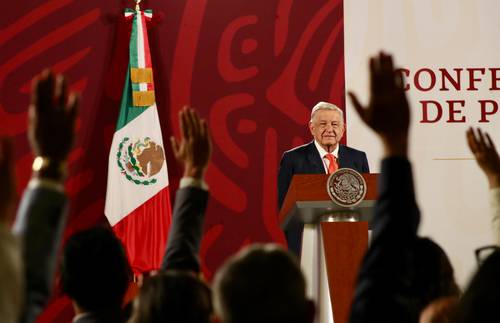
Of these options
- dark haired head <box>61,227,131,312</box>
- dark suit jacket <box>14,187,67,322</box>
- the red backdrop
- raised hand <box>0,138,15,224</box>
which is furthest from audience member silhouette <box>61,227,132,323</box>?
the red backdrop

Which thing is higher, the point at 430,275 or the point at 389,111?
the point at 389,111

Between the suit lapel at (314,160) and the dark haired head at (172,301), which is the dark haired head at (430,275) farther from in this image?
the suit lapel at (314,160)

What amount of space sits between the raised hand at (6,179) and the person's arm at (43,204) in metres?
0.06

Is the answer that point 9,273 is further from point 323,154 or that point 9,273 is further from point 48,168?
point 323,154

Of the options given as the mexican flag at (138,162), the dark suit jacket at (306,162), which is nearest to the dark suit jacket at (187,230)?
the dark suit jacket at (306,162)

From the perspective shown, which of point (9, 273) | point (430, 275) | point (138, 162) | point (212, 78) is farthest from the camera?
point (212, 78)

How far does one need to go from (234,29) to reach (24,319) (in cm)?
595

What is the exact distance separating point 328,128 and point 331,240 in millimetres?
2230

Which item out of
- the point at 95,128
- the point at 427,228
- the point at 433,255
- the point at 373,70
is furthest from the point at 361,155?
the point at 373,70

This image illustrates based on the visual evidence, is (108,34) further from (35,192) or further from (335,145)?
(35,192)

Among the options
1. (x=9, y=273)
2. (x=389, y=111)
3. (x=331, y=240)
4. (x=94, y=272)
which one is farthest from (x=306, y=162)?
(x=9, y=273)

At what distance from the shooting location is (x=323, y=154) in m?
6.00

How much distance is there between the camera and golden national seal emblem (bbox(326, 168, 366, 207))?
12.8ft

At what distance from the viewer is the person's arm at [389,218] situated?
1.45m
